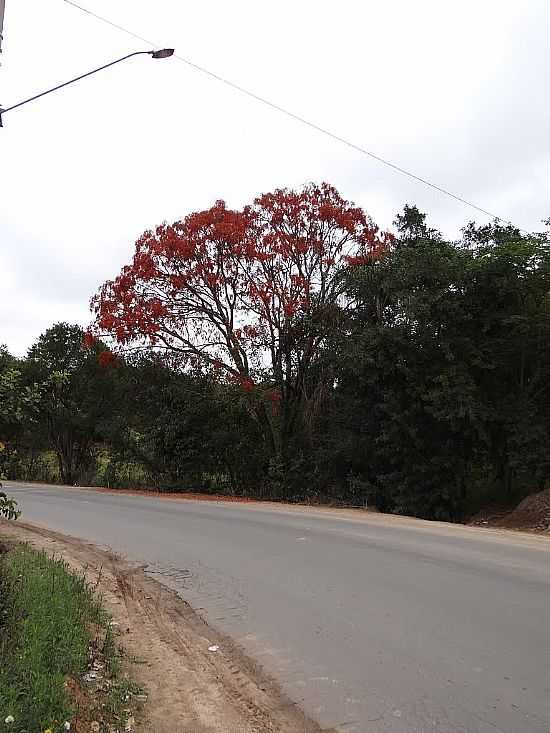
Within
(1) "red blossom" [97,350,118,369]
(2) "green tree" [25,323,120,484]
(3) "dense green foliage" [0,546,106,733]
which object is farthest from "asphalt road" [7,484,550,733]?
(2) "green tree" [25,323,120,484]

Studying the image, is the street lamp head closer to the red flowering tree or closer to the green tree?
the red flowering tree

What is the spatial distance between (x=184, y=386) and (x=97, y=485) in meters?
8.88

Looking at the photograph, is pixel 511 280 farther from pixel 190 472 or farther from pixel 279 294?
pixel 190 472

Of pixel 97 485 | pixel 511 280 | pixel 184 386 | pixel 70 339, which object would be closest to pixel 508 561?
pixel 511 280

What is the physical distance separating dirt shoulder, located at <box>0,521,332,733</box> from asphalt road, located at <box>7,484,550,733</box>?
0.20 m

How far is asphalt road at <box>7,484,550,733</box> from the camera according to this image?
15.3 ft

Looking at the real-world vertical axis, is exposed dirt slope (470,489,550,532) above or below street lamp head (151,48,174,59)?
below

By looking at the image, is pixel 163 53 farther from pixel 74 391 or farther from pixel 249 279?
pixel 74 391

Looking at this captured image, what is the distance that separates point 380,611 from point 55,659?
3452mm

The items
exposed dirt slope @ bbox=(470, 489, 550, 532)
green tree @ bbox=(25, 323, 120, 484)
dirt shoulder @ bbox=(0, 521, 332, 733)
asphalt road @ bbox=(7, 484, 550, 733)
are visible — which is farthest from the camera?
green tree @ bbox=(25, 323, 120, 484)

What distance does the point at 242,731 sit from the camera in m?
4.27

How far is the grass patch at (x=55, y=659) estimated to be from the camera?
3.89m

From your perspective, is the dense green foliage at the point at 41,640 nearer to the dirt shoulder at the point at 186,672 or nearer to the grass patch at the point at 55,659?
the grass patch at the point at 55,659

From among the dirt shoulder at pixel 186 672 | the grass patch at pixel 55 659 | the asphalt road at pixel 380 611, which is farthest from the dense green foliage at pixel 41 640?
the asphalt road at pixel 380 611
